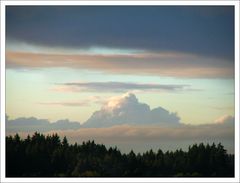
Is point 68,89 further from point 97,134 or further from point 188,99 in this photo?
point 188,99

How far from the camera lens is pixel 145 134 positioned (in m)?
12.1

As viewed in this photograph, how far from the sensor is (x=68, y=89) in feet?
39.7

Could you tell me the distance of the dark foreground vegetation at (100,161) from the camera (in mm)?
11906

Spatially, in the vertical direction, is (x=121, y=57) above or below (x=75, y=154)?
above

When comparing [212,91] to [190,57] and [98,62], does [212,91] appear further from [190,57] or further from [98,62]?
[98,62]

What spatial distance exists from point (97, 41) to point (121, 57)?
46cm

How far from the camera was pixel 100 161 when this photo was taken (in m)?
12.0

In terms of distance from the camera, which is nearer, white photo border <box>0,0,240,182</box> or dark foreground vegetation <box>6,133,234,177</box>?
white photo border <box>0,0,240,182</box>

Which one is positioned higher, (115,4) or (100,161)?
(115,4)

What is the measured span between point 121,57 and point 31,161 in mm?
2153

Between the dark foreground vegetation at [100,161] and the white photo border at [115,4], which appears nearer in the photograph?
the white photo border at [115,4]

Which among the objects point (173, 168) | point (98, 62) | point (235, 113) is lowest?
point (173, 168)

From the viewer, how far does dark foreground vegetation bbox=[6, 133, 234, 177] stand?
11906 millimetres

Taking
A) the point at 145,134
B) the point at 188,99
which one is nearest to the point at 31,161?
the point at 145,134
